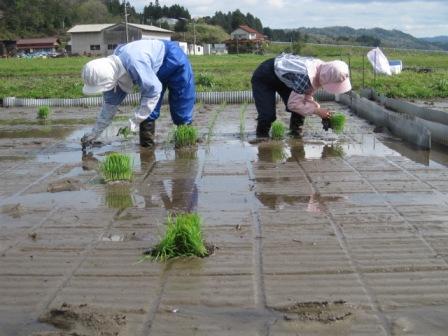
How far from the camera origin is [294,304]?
2.81 m

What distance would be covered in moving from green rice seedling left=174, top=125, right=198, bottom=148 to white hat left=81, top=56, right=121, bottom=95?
1097mm

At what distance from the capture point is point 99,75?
6.62 meters

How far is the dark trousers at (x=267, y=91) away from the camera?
809cm

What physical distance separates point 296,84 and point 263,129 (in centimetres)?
93

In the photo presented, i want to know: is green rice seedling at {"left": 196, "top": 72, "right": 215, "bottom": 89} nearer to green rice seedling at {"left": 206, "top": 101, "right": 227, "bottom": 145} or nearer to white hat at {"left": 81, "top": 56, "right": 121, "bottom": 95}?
green rice seedling at {"left": 206, "top": 101, "right": 227, "bottom": 145}

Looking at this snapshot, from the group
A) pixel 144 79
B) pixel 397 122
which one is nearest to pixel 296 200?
pixel 144 79

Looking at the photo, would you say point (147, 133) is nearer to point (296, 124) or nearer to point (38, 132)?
point (296, 124)

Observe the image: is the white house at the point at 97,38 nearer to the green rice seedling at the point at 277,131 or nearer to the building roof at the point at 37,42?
the building roof at the point at 37,42

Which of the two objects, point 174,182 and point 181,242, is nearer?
point 181,242

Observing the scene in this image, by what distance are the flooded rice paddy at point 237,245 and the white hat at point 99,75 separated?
2.83 ft

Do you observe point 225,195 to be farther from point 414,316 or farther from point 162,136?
point 162,136

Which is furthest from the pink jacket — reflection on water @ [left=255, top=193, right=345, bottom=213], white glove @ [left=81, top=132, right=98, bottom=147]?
reflection on water @ [left=255, top=193, right=345, bottom=213]

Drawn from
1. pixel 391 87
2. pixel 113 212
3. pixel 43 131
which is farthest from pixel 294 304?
pixel 391 87

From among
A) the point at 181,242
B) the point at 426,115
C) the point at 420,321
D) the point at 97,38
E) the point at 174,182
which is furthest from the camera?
the point at 97,38
